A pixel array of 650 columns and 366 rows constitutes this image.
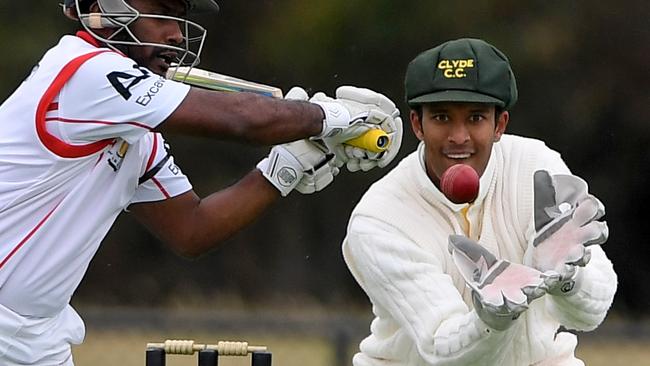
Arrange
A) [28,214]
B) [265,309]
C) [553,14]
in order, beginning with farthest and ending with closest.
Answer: [553,14], [265,309], [28,214]

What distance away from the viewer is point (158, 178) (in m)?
4.30

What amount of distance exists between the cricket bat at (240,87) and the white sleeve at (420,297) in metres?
0.19

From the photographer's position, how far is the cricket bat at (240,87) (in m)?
4.15

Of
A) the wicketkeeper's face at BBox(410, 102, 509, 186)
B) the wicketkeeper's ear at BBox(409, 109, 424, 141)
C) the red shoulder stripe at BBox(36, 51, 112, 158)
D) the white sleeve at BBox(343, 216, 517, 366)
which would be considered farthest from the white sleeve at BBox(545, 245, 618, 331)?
the red shoulder stripe at BBox(36, 51, 112, 158)

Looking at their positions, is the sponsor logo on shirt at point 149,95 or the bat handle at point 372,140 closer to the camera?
the sponsor logo on shirt at point 149,95

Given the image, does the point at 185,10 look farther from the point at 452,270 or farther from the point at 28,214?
the point at 452,270

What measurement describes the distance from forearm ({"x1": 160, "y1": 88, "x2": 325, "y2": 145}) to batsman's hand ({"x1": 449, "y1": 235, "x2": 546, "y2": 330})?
0.54 metres

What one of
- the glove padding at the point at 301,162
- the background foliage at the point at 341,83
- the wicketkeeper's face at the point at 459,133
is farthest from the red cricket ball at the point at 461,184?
the background foliage at the point at 341,83

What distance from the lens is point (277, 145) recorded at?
4.16 m

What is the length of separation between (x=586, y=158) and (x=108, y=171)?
5.34 m

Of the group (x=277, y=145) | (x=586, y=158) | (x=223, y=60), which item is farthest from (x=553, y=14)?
(x=277, y=145)

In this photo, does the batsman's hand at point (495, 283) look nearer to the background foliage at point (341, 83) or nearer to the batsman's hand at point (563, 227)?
the batsman's hand at point (563, 227)

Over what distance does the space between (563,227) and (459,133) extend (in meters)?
0.51

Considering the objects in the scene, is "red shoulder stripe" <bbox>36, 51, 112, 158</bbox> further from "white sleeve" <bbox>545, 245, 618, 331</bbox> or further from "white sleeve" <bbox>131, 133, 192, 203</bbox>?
"white sleeve" <bbox>545, 245, 618, 331</bbox>
